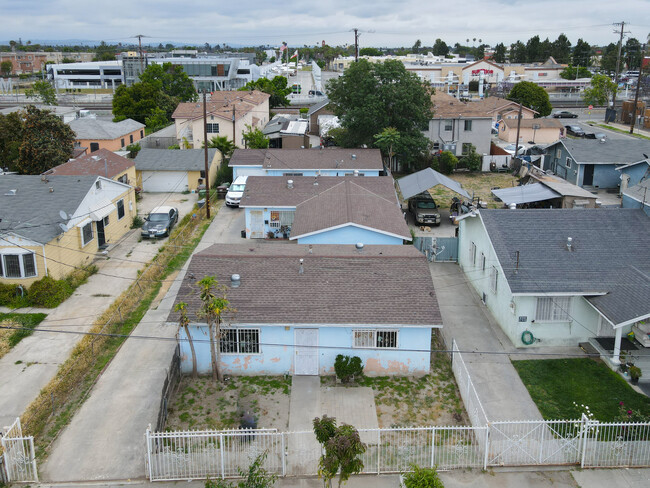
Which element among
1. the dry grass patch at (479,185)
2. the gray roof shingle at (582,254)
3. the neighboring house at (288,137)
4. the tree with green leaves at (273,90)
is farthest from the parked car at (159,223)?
the tree with green leaves at (273,90)

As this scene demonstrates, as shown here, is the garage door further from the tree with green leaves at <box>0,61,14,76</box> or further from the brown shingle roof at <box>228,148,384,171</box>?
the tree with green leaves at <box>0,61,14,76</box>

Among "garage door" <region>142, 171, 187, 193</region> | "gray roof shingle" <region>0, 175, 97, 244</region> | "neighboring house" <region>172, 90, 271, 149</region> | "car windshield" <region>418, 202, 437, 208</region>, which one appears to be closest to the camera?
"gray roof shingle" <region>0, 175, 97, 244</region>

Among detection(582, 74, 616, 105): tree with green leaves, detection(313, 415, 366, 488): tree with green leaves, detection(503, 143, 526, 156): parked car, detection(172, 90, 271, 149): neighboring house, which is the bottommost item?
detection(313, 415, 366, 488): tree with green leaves

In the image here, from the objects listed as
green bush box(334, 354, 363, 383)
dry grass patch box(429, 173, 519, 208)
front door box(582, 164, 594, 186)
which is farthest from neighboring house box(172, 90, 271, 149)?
green bush box(334, 354, 363, 383)

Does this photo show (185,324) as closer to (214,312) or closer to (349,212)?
(214,312)

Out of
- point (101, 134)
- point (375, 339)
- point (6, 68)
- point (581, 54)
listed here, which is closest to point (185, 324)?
→ point (375, 339)

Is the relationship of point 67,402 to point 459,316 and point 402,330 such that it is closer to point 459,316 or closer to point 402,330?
point 402,330

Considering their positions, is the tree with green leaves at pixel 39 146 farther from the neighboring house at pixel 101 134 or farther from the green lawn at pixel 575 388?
the green lawn at pixel 575 388
